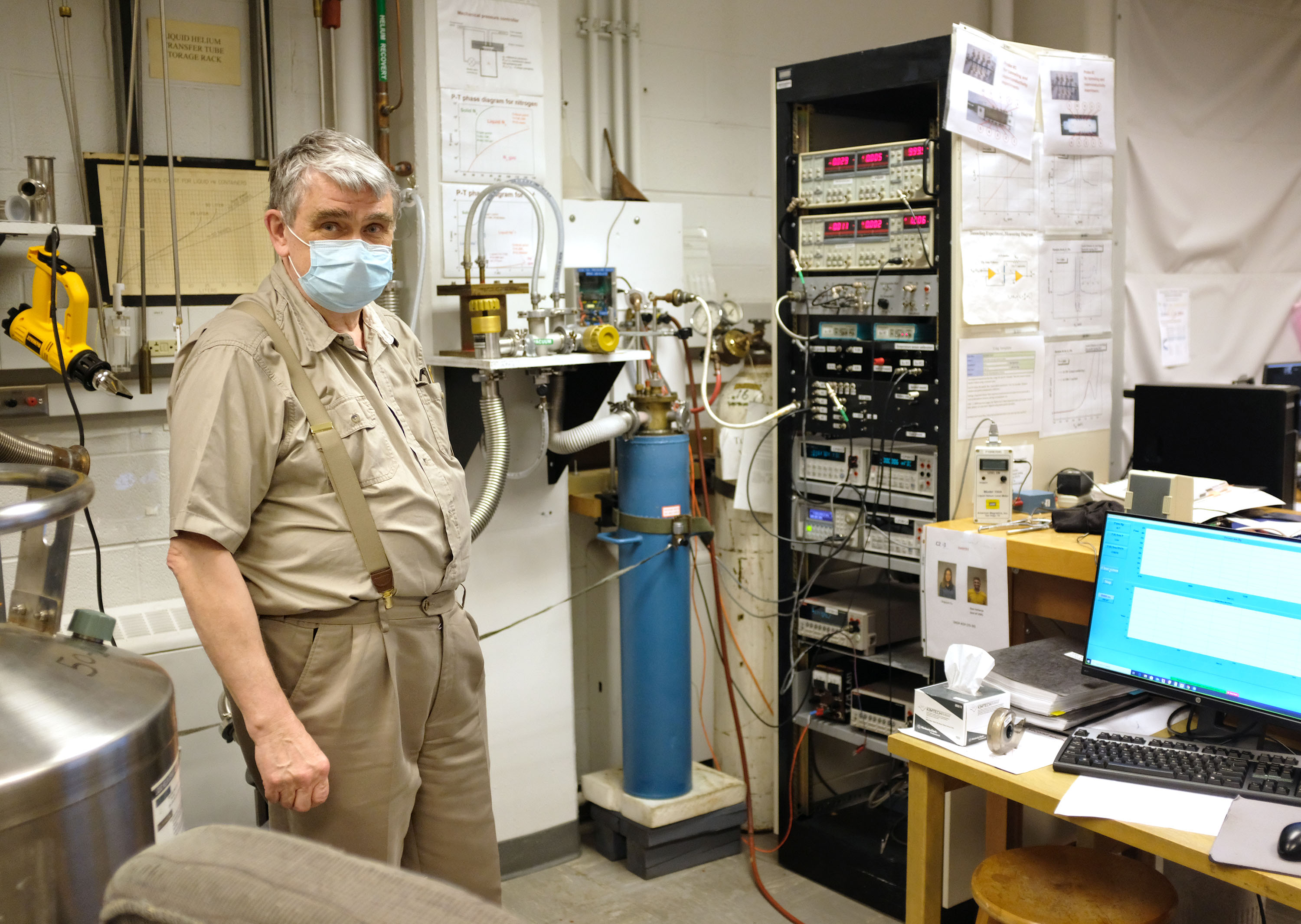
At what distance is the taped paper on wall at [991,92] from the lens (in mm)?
2516

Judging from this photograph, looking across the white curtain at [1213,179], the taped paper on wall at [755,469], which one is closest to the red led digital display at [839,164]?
the taped paper on wall at [755,469]

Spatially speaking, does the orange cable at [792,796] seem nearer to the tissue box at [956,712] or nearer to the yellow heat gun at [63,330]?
the tissue box at [956,712]

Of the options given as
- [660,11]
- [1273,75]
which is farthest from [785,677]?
[1273,75]

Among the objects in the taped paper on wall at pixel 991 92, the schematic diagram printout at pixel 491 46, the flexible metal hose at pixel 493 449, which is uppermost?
the schematic diagram printout at pixel 491 46

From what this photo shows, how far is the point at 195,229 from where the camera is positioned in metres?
2.51

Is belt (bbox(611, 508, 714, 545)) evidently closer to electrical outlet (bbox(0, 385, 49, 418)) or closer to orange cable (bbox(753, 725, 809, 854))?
orange cable (bbox(753, 725, 809, 854))

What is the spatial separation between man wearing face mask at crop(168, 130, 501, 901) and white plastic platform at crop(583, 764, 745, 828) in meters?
1.16

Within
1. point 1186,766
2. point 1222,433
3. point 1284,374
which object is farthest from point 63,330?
point 1284,374

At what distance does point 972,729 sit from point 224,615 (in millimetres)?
1207

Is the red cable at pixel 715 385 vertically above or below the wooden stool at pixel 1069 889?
above

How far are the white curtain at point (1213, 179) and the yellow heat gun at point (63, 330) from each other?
339cm

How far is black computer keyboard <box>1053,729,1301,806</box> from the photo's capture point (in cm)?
160

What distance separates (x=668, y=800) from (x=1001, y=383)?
1396 millimetres

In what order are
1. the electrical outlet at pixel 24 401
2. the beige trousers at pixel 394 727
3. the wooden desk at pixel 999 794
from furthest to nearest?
1. the electrical outlet at pixel 24 401
2. the beige trousers at pixel 394 727
3. the wooden desk at pixel 999 794
